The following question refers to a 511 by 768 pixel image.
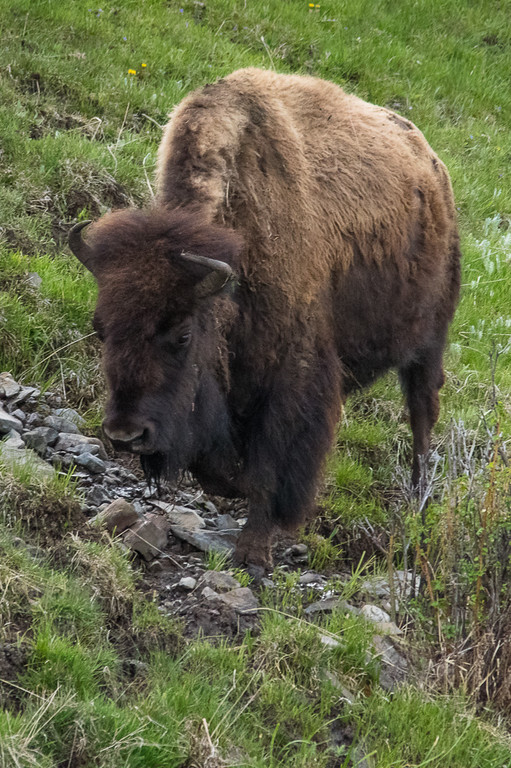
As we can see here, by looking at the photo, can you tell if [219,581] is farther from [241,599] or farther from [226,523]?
[226,523]

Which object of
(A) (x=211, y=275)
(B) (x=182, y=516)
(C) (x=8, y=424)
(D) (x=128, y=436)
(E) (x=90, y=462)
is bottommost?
(B) (x=182, y=516)

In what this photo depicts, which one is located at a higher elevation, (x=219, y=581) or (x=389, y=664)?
(x=389, y=664)

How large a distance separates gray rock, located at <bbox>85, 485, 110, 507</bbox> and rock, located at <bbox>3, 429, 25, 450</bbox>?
1.41ft

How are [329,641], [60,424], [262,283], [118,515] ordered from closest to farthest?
[329,641] → [118,515] → [262,283] → [60,424]

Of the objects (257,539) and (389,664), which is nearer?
(389,664)

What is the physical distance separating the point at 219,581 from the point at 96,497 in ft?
3.15

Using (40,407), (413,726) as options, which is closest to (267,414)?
(40,407)

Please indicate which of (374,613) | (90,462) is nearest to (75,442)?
(90,462)

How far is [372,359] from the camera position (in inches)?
245

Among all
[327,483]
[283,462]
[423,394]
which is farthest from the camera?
[423,394]

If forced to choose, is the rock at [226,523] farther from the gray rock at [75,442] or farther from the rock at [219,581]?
the rock at [219,581]

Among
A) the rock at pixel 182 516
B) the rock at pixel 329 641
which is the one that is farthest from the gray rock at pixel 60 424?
the rock at pixel 329 641

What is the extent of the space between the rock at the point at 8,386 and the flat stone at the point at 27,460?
2.70ft

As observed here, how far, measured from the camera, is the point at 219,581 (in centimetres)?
446
